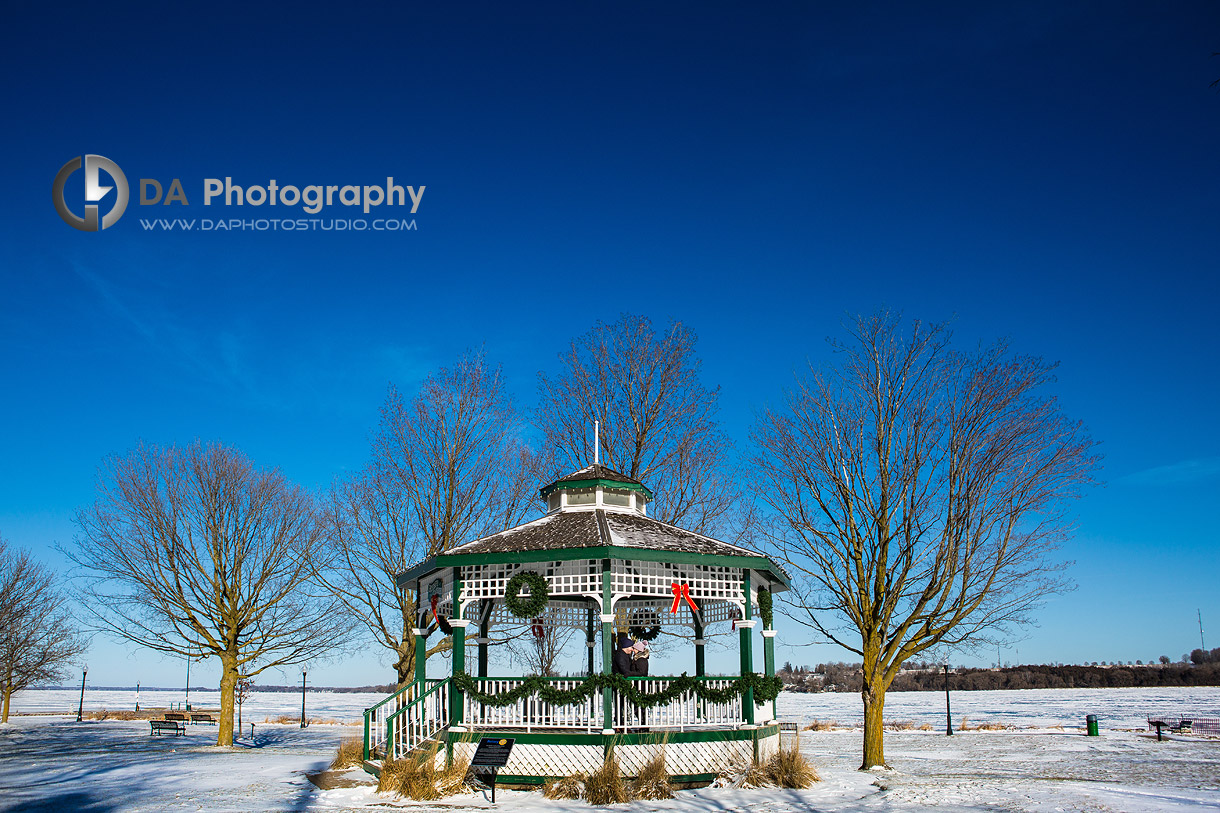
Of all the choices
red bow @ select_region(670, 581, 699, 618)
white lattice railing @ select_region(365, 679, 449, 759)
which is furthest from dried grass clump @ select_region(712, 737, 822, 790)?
white lattice railing @ select_region(365, 679, 449, 759)

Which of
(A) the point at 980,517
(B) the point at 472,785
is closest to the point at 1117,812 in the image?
(A) the point at 980,517

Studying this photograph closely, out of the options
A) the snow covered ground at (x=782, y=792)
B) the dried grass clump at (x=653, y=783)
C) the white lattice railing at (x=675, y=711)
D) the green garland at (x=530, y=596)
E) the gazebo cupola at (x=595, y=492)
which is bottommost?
the snow covered ground at (x=782, y=792)

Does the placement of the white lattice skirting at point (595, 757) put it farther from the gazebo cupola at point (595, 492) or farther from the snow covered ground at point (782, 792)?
the gazebo cupola at point (595, 492)

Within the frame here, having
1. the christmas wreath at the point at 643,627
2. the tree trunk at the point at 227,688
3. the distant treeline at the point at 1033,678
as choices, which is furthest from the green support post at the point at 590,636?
the distant treeline at the point at 1033,678

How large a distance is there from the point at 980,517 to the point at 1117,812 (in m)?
7.05

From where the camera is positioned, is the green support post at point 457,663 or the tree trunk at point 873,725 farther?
the tree trunk at point 873,725

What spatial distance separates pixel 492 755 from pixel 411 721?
2990 mm

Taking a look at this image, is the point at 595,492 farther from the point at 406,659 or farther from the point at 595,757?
the point at 406,659

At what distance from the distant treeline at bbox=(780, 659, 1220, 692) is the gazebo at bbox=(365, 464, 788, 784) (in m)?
93.0

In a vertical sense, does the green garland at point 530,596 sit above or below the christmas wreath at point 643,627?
above

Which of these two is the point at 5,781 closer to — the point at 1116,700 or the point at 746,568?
the point at 746,568

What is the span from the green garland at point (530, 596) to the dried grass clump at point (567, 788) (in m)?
2.57

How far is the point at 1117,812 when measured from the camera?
10.7 meters

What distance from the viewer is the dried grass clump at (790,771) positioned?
44.0 ft
